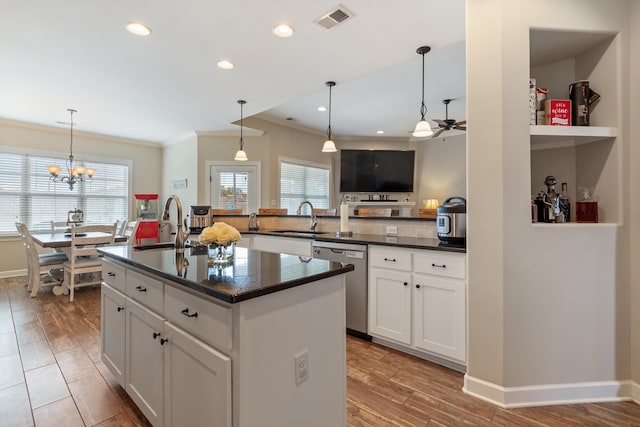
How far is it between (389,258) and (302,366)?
1.39m

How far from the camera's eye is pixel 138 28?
96.4 inches

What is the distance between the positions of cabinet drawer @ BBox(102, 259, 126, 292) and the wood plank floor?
2.33 feet

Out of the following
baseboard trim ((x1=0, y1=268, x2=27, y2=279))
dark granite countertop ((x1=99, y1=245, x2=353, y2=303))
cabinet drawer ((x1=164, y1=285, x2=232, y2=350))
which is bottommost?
baseboard trim ((x1=0, y1=268, x2=27, y2=279))

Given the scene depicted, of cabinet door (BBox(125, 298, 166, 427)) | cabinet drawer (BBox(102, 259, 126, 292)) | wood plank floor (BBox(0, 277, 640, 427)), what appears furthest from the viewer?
cabinet drawer (BBox(102, 259, 126, 292))

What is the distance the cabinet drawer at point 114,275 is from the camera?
70.5 inches

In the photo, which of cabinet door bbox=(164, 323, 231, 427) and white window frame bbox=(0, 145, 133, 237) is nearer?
cabinet door bbox=(164, 323, 231, 427)

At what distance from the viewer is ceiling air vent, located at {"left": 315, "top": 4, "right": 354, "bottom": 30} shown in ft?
7.34

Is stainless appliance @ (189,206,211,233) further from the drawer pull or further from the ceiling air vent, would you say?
the drawer pull

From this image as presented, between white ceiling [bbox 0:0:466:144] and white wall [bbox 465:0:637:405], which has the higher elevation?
white ceiling [bbox 0:0:466:144]

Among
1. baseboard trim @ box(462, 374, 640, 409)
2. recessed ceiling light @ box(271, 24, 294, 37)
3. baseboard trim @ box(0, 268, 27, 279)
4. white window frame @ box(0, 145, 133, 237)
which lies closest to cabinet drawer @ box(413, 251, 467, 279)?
baseboard trim @ box(462, 374, 640, 409)

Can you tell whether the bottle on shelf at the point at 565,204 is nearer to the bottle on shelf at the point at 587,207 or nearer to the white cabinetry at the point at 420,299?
the bottle on shelf at the point at 587,207

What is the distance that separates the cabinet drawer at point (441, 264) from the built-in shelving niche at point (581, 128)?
0.80m

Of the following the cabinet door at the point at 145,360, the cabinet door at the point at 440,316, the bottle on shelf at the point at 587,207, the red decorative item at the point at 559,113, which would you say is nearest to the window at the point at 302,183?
the cabinet door at the point at 440,316

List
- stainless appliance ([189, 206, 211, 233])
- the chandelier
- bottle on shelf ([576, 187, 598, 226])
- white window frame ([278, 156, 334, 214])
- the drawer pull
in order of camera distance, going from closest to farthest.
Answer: the drawer pull, bottle on shelf ([576, 187, 598, 226]), stainless appliance ([189, 206, 211, 233]), the chandelier, white window frame ([278, 156, 334, 214])
